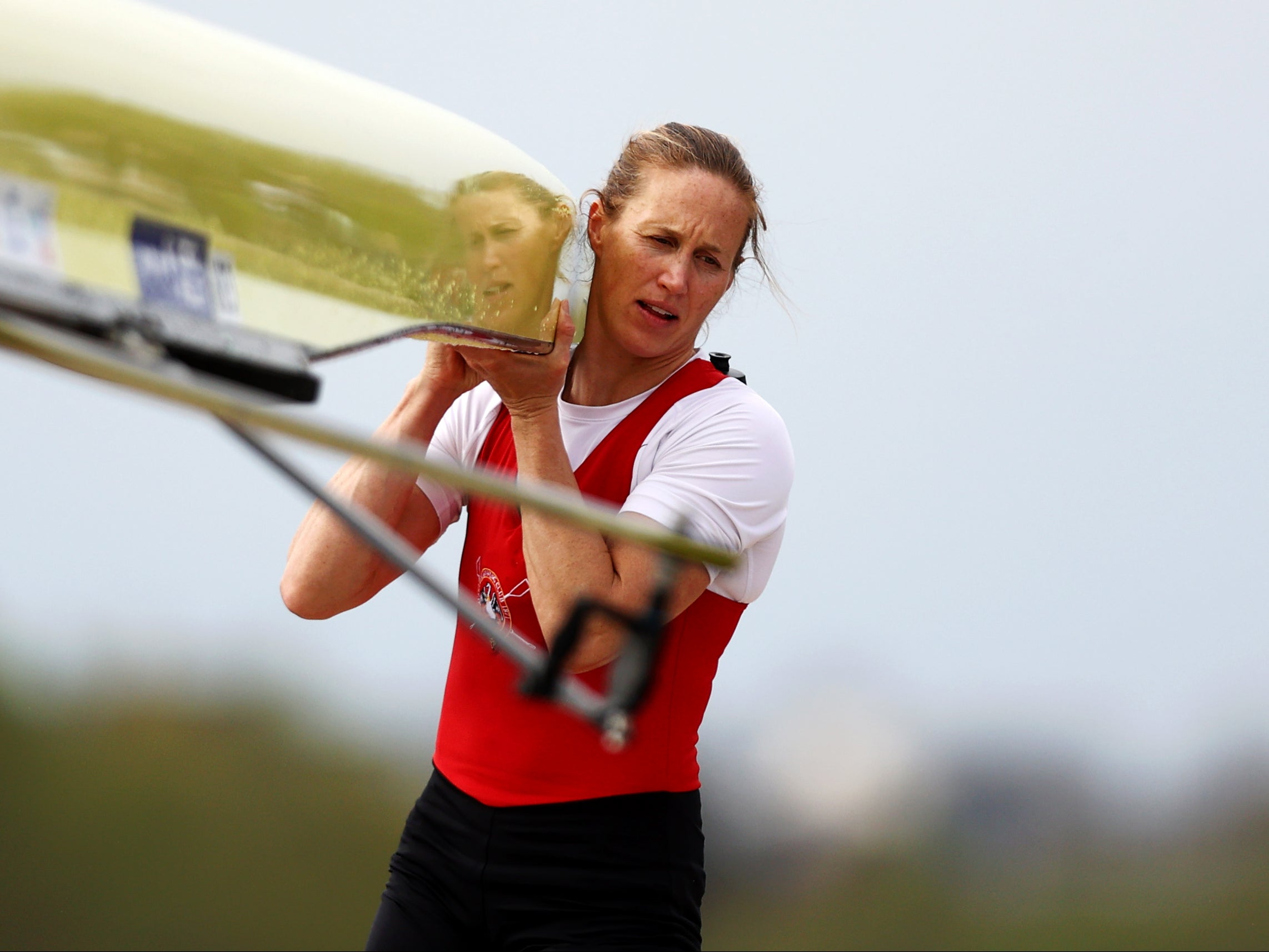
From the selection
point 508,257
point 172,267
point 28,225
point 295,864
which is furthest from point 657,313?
point 295,864

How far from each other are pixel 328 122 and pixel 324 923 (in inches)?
104

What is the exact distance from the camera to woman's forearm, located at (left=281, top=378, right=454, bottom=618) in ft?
4.58

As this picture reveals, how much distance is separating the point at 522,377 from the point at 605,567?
0.21m

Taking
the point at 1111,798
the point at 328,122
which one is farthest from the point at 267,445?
the point at 1111,798

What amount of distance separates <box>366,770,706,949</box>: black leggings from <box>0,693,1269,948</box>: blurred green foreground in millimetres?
1971

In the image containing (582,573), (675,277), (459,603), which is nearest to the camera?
(459,603)

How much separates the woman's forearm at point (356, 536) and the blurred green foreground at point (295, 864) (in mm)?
1882

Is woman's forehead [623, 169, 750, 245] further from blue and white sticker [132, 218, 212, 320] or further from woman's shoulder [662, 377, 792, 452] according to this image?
blue and white sticker [132, 218, 212, 320]

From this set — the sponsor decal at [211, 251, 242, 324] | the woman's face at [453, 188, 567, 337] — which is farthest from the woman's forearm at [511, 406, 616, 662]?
the sponsor decal at [211, 251, 242, 324]

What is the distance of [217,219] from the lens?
3.22 ft

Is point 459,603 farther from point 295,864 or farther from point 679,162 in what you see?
point 295,864

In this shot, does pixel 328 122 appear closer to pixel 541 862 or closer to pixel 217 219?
pixel 217 219

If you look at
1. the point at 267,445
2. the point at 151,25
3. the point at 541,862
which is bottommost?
the point at 541,862

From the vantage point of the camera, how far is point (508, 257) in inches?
49.6
